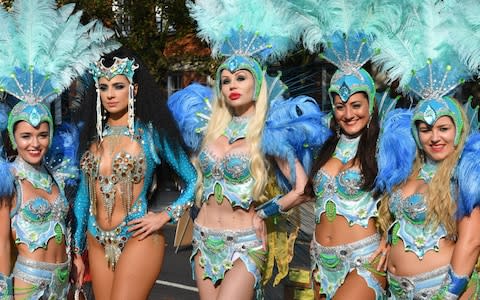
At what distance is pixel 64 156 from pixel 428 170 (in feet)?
8.36

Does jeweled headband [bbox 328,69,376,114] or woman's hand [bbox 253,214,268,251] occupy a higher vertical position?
jeweled headband [bbox 328,69,376,114]

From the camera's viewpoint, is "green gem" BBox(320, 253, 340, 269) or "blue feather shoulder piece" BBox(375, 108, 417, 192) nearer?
"blue feather shoulder piece" BBox(375, 108, 417, 192)

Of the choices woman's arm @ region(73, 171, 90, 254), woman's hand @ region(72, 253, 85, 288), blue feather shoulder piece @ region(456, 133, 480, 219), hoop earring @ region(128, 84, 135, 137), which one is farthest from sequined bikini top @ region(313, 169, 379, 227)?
woman's hand @ region(72, 253, 85, 288)

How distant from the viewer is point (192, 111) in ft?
18.1

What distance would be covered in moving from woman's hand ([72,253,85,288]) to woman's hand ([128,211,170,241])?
56 cm

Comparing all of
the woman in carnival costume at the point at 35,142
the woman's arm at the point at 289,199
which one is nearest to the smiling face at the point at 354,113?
the woman's arm at the point at 289,199

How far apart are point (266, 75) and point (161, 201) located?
1206 mm

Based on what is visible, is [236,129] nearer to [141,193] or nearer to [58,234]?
[141,193]

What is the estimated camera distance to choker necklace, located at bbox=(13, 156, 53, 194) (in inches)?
191

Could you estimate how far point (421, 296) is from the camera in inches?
169

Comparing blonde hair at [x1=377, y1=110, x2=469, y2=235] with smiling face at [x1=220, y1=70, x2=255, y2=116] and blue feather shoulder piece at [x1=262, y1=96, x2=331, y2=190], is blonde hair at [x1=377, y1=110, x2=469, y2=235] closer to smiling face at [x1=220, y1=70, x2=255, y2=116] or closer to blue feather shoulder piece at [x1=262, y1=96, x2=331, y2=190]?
blue feather shoulder piece at [x1=262, y1=96, x2=331, y2=190]

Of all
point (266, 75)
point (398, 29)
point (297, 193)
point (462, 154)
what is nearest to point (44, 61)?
point (266, 75)

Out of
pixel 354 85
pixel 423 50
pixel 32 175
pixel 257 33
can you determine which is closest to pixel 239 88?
pixel 257 33

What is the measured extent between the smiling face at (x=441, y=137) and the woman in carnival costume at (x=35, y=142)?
231cm
